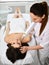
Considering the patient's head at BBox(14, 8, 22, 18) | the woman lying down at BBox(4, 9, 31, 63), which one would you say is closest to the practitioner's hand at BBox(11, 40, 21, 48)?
the woman lying down at BBox(4, 9, 31, 63)

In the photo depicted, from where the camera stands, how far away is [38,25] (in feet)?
5.89

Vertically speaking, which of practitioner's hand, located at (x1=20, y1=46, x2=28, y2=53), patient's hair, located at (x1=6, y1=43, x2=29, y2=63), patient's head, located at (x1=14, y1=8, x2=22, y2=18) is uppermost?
patient's head, located at (x1=14, y1=8, x2=22, y2=18)

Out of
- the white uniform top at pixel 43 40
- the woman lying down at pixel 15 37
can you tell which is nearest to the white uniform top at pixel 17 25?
the woman lying down at pixel 15 37

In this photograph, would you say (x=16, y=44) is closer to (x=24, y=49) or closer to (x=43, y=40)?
(x=24, y=49)

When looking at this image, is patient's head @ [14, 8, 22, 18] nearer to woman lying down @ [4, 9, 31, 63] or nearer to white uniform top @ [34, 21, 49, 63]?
woman lying down @ [4, 9, 31, 63]

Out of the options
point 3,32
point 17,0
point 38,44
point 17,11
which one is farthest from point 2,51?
point 17,0

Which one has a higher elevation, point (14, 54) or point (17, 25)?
point (17, 25)

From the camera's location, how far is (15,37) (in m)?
1.79

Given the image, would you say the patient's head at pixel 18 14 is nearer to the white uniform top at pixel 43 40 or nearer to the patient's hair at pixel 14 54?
Answer: the white uniform top at pixel 43 40

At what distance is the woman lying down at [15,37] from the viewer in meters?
1.69

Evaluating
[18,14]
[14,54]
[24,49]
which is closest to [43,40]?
[24,49]

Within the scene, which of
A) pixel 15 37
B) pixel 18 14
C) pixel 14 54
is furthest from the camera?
pixel 18 14

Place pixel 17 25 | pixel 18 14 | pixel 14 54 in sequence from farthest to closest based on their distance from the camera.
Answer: pixel 18 14 < pixel 17 25 < pixel 14 54

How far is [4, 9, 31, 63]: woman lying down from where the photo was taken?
1689 mm
